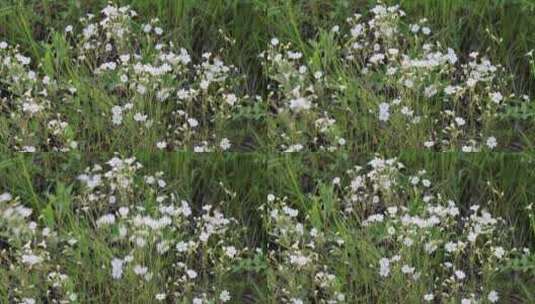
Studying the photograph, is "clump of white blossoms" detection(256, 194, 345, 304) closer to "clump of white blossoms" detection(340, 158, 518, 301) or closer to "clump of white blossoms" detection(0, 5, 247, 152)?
"clump of white blossoms" detection(340, 158, 518, 301)

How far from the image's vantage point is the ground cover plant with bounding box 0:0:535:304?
20.5ft

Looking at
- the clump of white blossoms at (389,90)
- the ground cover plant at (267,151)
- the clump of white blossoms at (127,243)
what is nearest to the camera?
the clump of white blossoms at (127,243)

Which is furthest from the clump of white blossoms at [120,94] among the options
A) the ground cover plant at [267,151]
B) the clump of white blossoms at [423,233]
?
the clump of white blossoms at [423,233]

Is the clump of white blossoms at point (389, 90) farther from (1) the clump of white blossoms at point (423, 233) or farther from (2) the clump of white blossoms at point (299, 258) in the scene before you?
(2) the clump of white blossoms at point (299, 258)

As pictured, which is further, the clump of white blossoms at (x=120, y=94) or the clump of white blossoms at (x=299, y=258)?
the clump of white blossoms at (x=120, y=94)

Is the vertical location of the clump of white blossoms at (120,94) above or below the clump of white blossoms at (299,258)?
above

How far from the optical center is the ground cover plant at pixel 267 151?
626 centimetres

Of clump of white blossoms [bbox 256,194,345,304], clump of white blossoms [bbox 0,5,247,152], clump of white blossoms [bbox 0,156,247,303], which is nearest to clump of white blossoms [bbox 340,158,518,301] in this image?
clump of white blossoms [bbox 256,194,345,304]

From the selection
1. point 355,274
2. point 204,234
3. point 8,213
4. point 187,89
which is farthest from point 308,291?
point 8,213

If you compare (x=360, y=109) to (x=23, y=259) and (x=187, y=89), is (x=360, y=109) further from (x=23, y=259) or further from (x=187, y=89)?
(x=23, y=259)

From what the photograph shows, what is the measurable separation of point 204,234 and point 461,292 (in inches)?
58.4

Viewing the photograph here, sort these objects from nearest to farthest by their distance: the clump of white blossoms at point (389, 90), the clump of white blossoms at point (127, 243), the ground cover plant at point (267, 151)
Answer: the clump of white blossoms at point (127, 243) < the ground cover plant at point (267, 151) < the clump of white blossoms at point (389, 90)

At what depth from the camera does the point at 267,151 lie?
699 centimetres

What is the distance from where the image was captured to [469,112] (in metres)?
7.15
